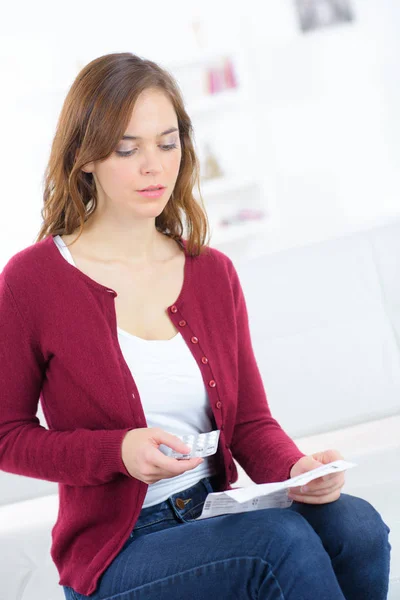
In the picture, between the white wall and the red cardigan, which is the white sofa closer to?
the red cardigan

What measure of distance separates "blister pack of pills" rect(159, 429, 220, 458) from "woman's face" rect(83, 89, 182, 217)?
432 millimetres

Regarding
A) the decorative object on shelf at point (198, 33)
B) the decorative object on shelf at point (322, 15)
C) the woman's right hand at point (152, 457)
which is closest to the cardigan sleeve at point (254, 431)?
the woman's right hand at point (152, 457)

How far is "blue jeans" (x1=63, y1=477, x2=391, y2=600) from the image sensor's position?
1.18 metres

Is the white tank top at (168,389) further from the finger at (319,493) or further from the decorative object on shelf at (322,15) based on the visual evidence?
the decorative object on shelf at (322,15)

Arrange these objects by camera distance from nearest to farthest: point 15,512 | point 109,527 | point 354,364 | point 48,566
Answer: point 109,527
point 48,566
point 15,512
point 354,364

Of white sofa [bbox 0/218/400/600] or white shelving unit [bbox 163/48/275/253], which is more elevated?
white shelving unit [bbox 163/48/275/253]

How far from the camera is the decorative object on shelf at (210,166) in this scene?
485 cm

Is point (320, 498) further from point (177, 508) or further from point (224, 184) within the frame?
point (224, 184)

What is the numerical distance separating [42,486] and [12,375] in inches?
30.7

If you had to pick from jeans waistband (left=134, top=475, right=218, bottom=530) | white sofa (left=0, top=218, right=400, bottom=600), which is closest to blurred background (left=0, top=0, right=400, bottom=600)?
white sofa (left=0, top=218, right=400, bottom=600)

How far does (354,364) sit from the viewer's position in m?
2.21

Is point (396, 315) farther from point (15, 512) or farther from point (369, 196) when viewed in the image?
point (369, 196)

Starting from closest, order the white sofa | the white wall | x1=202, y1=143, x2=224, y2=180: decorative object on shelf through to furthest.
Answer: the white sofa < x1=202, y1=143, x2=224, y2=180: decorative object on shelf < the white wall

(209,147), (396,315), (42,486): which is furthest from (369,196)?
(42,486)
